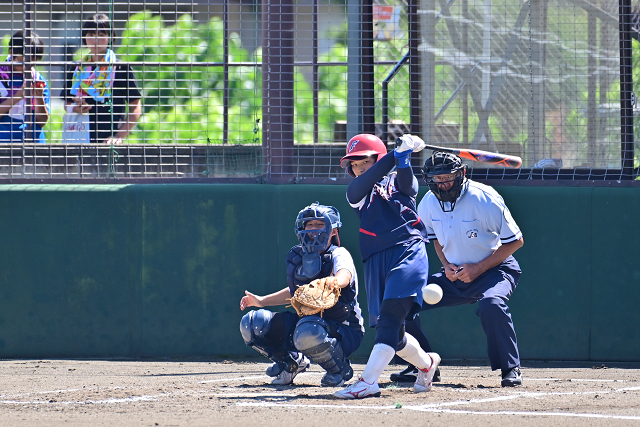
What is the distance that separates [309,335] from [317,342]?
0.07 metres

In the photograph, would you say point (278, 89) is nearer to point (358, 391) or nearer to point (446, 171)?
point (446, 171)

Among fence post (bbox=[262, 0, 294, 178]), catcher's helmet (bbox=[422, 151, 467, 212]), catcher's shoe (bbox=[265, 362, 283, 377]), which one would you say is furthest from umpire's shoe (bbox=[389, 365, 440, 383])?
fence post (bbox=[262, 0, 294, 178])

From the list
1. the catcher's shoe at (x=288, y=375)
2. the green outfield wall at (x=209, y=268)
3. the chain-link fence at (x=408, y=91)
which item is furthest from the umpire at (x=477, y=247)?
the chain-link fence at (x=408, y=91)

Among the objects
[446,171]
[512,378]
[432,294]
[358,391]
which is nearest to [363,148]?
[446,171]

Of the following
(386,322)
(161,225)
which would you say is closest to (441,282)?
(386,322)

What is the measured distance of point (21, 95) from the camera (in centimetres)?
768

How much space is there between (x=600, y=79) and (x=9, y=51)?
5.37m

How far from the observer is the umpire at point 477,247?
17.3 feet

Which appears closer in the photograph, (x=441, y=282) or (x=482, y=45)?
(x=441, y=282)

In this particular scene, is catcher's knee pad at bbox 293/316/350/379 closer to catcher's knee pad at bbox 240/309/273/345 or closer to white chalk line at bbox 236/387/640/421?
catcher's knee pad at bbox 240/309/273/345

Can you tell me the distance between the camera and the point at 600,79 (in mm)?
7188

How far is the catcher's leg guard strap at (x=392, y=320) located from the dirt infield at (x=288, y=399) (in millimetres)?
351

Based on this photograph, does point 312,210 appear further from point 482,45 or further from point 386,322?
point 482,45

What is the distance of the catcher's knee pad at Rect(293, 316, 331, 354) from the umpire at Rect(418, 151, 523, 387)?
84cm
